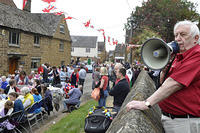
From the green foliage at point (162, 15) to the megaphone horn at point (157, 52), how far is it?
17.3m

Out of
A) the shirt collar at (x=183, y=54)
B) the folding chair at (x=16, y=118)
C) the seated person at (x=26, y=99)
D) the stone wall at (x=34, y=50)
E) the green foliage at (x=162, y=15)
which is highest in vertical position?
the green foliage at (x=162, y=15)

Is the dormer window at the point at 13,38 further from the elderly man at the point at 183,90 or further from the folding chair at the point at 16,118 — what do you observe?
the elderly man at the point at 183,90

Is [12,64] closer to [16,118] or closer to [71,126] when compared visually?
[16,118]

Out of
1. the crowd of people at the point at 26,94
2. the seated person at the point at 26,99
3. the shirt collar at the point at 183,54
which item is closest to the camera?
the shirt collar at the point at 183,54

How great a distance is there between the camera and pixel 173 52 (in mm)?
1653

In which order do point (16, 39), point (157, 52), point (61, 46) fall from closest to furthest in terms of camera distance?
point (157, 52)
point (16, 39)
point (61, 46)

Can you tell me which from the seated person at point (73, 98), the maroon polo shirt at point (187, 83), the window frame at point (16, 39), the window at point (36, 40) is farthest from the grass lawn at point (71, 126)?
the window at point (36, 40)

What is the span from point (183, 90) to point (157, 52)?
0.41 m

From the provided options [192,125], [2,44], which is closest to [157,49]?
[192,125]

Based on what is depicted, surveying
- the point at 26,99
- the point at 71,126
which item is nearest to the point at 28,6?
the point at 26,99

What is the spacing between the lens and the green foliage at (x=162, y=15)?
18078 mm

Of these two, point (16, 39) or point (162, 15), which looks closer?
point (16, 39)

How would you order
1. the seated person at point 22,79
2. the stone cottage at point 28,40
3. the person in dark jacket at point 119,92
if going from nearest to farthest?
the person in dark jacket at point 119,92 → the seated person at point 22,79 → the stone cottage at point 28,40

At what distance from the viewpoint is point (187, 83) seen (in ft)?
4.73
